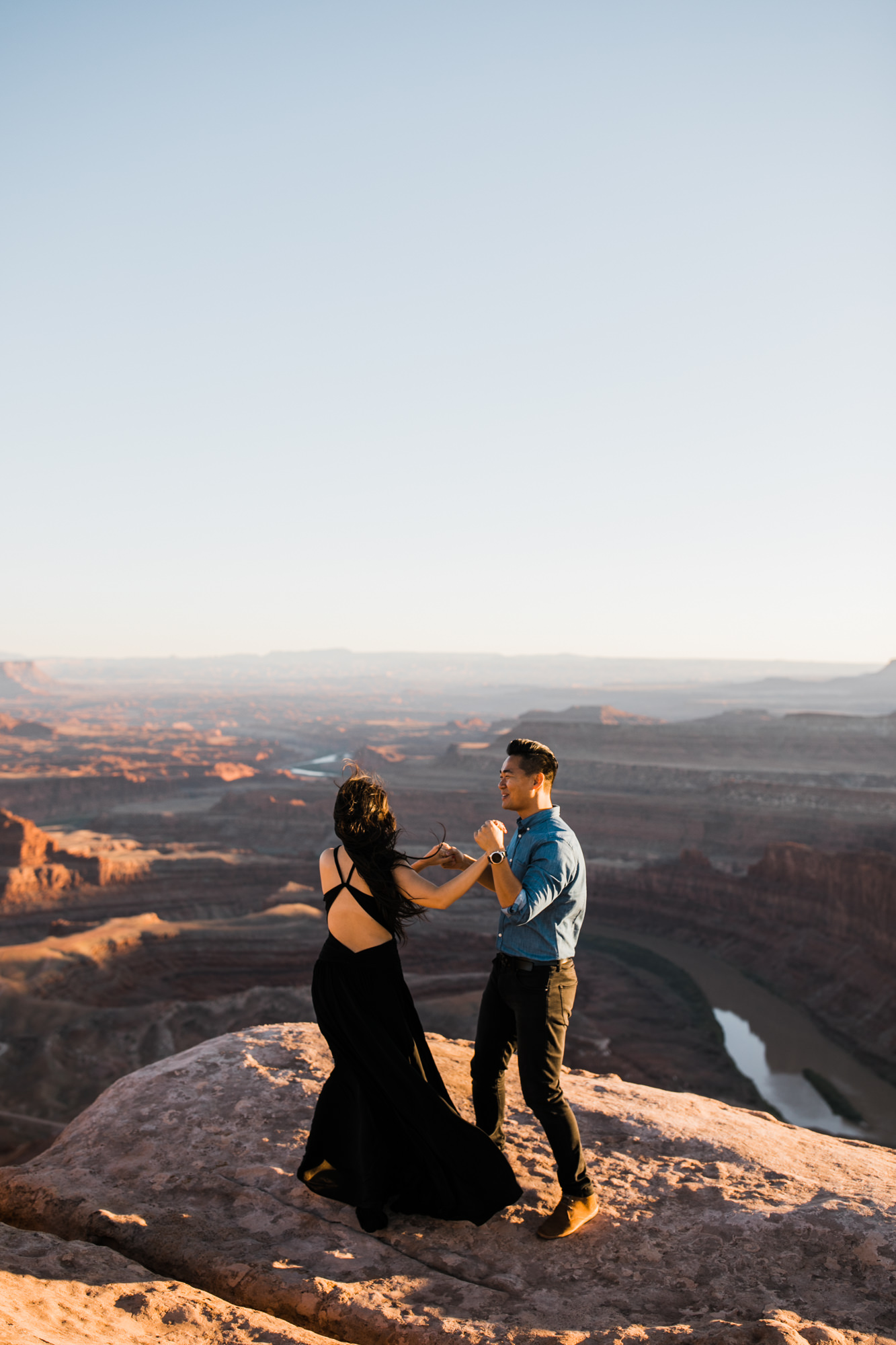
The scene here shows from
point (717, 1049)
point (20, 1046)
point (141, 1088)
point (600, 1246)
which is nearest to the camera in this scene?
point (600, 1246)

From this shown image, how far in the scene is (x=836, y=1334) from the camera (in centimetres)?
285

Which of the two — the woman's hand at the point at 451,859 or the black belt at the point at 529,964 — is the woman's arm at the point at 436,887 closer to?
the woman's hand at the point at 451,859

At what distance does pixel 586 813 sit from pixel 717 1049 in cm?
2708

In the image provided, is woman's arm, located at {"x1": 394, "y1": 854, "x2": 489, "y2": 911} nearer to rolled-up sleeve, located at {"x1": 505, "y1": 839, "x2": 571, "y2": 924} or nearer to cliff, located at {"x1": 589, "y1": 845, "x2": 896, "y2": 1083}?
rolled-up sleeve, located at {"x1": 505, "y1": 839, "x2": 571, "y2": 924}

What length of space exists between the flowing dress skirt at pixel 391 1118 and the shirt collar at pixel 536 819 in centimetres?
84

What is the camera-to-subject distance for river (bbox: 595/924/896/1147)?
19.3 metres

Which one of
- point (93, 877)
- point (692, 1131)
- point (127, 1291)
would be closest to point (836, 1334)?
point (692, 1131)

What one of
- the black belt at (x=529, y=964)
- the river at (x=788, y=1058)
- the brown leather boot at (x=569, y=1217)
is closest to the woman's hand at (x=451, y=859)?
the black belt at (x=529, y=964)

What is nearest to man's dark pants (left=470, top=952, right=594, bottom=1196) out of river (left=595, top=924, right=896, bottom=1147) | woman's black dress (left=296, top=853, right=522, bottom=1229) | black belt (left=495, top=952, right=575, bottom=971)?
black belt (left=495, top=952, right=575, bottom=971)

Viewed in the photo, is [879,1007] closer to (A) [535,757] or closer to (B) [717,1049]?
(B) [717,1049]

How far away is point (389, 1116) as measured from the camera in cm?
375

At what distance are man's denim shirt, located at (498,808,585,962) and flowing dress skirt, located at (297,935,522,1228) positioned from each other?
2.13 feet

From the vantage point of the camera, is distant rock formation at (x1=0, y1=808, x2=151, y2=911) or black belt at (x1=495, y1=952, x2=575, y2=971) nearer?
black belt at (x1=495, y1=952, x2=575, y2=971)

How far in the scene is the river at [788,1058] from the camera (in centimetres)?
1928
